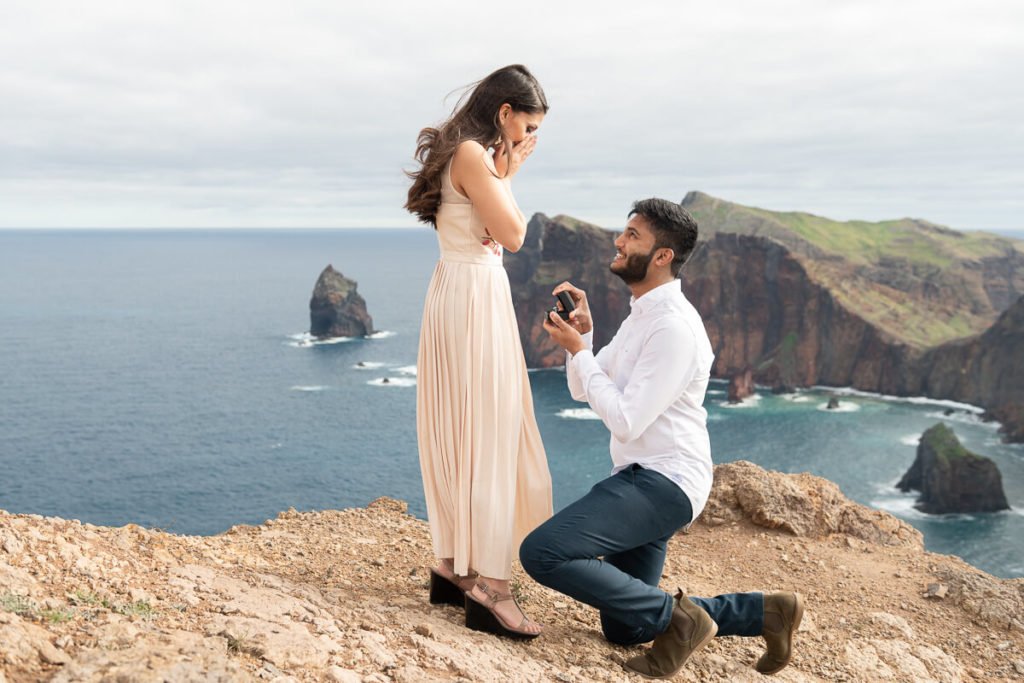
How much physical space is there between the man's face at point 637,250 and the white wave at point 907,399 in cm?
10095

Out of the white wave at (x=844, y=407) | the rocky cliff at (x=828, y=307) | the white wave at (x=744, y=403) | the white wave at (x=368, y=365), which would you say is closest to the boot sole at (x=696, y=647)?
the white wave at (x=744, y=403)

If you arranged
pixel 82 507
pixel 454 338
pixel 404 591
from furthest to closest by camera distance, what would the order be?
pixel 82 507 → pixel 404 591 → pixel 454 338

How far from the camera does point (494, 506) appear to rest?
4992 mm

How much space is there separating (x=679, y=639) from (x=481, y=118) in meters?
3.21

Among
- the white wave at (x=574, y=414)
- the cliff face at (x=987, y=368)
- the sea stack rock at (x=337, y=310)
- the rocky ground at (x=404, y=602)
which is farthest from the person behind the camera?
the sea stack rock at (x=337, y=310)

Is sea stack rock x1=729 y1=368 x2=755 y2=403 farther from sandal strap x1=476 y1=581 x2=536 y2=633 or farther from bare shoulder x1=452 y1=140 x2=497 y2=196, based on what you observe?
bare shoulder x1=452 y1=140 x2=497 y2=196

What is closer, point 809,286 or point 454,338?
point 454,338

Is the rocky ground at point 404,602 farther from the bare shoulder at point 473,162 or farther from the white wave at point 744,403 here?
the white wave at point 744,403

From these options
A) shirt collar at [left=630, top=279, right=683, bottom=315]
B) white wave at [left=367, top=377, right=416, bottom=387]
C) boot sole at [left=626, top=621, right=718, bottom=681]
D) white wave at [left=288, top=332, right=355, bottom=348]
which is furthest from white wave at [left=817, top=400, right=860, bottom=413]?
shirt collar at [left=630, top=279, right=683, bottom=315]

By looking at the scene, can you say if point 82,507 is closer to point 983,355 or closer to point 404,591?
point 404,591

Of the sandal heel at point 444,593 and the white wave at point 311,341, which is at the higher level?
the sandal heel at point 444,593

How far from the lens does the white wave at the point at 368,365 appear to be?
9631cm

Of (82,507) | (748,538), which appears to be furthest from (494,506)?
(82,507)

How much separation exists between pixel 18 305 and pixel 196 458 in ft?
344
